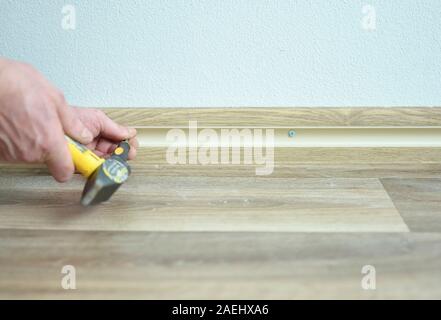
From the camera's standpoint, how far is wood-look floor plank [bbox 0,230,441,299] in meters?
0.56

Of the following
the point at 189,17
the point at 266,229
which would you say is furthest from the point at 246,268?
the point at 189,17

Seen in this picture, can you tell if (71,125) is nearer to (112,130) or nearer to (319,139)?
(112,130)

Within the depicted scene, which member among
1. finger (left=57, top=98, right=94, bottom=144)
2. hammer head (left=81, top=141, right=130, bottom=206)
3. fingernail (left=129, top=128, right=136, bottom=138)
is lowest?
hammer head (left=81, top=141, right=130, bottom=206)

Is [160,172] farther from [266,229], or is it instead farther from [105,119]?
[266,229]

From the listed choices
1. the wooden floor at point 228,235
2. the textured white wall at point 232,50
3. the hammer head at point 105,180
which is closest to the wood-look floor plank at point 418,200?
the wooden floor at point 228,235

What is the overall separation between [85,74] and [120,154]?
0.20 meters

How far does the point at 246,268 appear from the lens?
1.95ft

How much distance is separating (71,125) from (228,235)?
26 centimetres

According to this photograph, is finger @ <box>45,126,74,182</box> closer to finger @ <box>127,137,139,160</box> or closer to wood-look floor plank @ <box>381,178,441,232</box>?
finger @ <box>127,137,139,160</box>

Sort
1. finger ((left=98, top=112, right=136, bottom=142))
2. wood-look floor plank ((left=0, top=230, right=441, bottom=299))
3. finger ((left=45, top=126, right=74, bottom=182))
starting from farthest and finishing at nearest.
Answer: finger ((left=98, top=112, right=136, bottom=142))
finger ((left=45, top=126, right=74, bottom=182))
wood-look floor plank ((left=0, top=230, right=441, bottom=299))

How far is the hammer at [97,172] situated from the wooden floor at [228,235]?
37 mm

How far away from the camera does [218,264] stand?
1.98 feet

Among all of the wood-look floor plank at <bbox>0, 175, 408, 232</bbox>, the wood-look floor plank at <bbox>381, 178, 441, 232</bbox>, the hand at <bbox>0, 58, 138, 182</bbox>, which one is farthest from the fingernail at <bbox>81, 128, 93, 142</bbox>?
the wood-look floor plank at <bbox>381, 178, 441, 232</bbox>

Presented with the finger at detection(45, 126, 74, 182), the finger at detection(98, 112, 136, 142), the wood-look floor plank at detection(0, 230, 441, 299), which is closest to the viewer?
the wood-look floor plank at detection(0, 230, 441, 299)
